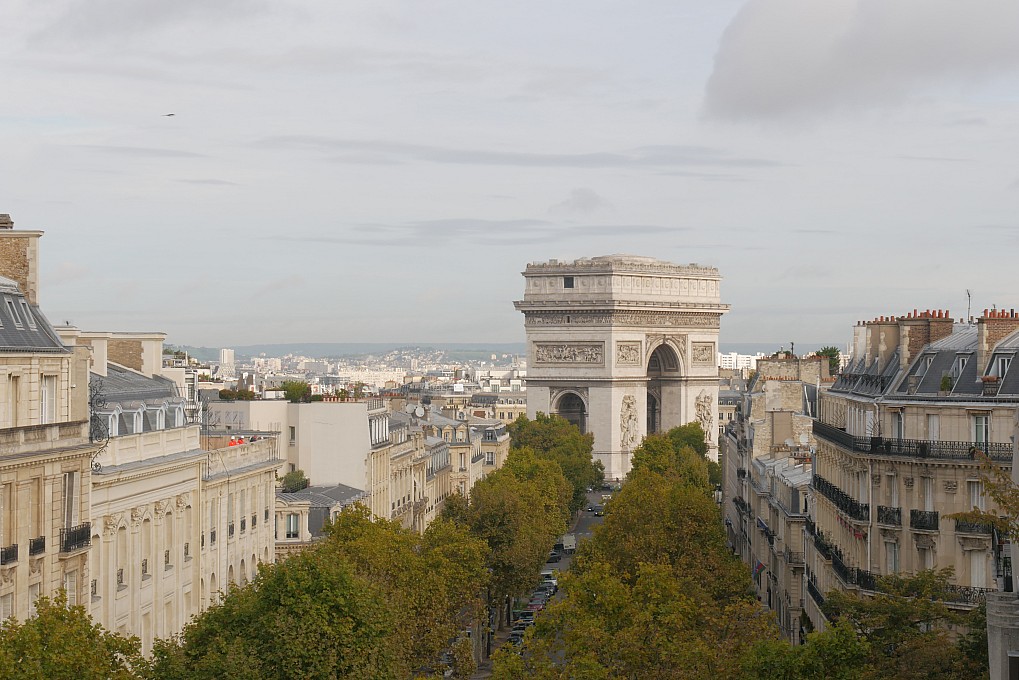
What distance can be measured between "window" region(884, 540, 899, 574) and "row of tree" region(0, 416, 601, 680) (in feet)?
32.3

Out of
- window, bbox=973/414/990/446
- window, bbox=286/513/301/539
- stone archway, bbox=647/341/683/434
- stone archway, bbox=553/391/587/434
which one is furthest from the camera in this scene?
stone archway, bbox=647/341/683/434

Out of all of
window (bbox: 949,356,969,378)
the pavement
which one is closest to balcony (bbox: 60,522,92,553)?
the pavement

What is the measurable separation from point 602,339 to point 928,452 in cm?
10609

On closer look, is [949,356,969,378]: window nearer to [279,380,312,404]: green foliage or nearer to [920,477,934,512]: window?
[920,477,934,512]: window

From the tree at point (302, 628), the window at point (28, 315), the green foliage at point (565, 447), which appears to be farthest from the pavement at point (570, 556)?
the window at point (28, 315)

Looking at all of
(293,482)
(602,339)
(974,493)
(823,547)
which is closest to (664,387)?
(602,339)

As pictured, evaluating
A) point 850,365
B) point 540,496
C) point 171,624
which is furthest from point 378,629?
point 540,496

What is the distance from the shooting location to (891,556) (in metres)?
39.1

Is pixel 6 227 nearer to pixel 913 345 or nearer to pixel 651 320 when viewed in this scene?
pixel 913 345

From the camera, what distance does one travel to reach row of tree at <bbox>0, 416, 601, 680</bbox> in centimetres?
2730

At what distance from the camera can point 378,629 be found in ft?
116

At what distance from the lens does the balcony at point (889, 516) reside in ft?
127

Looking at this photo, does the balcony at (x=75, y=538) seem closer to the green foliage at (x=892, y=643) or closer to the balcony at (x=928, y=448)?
the green foliage at (x=892, y=643)

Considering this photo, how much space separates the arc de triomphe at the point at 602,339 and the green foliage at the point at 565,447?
1008 cm
